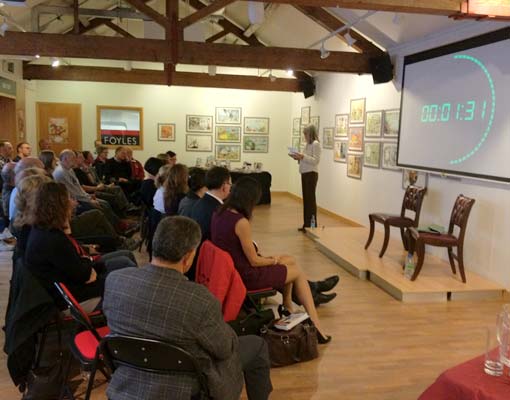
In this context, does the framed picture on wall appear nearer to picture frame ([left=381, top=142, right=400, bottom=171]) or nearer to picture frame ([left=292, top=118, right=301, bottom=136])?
picture frame ([left=381, top=142, right=400, bottom=171])

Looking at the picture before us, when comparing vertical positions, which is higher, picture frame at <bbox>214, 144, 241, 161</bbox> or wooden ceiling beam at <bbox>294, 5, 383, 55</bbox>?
wooden ceiling beam at <bbox>294, 5, 383, 55</bbox>

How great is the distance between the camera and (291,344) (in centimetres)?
327

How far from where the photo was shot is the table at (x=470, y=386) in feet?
4.95

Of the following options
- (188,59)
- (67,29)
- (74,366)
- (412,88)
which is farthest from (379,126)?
(67,29)

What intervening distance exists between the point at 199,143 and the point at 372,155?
5.88 meters

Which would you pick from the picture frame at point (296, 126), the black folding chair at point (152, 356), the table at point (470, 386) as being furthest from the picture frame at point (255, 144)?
the table at point (470, 386)

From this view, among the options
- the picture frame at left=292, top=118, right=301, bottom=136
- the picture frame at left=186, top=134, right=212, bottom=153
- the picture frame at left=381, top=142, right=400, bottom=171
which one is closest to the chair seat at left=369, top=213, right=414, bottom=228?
the picture frame at left=381, top=142, right=400, bottom=171

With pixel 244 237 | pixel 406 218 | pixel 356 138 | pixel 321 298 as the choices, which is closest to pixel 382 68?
pixel 356 138

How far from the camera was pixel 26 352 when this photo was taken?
2.71 m

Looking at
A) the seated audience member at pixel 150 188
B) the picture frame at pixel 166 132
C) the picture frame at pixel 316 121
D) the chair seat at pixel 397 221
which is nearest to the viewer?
the chair seat at pixel 397 221

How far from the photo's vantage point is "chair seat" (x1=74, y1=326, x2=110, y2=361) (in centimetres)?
237

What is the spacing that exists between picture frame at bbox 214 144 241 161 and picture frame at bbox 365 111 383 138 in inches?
206

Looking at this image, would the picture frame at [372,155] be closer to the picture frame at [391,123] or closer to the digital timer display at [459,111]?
the picture frame at [391,123]

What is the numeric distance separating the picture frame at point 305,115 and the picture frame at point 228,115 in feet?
5.81
